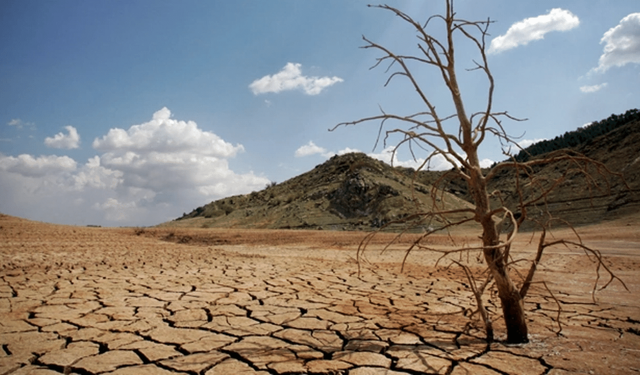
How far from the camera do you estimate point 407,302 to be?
3.96 m

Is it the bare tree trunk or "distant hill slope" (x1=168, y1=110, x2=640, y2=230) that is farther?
→ "distant hill slope" (x1=168, y1=110, x2=640, y2=230)

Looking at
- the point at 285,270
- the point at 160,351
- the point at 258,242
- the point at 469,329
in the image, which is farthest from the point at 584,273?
the point at 258,242

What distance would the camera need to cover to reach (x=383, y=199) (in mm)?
23812

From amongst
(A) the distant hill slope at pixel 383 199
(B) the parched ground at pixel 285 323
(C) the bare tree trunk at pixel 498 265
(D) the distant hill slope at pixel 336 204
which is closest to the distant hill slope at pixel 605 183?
(A) the distant hill slope at pixel 383 199

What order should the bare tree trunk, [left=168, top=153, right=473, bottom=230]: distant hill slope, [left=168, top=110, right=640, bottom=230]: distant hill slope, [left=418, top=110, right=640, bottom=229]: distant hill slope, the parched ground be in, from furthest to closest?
[left=168, top=153, right=473, bottom=230]: distant hill slope
[left=168, top=110, right=640, bottom=230]: distant hill slope
[left=418, top=110, right=640, bottom=229]: distant hill slope
the bare tree trunk
the parched ground

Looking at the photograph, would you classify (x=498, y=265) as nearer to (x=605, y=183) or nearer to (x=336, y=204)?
(x=605, y=183)

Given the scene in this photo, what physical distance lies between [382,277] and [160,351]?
3.78 meters

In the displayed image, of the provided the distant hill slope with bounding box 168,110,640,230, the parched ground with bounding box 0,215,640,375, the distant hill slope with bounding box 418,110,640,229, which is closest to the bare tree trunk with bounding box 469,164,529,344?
the parched ground with bounding box 0,215,640,375

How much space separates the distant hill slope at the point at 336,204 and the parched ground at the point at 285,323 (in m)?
15.5

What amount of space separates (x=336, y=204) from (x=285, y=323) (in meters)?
22.4

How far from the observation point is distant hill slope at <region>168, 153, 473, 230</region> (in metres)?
22.6

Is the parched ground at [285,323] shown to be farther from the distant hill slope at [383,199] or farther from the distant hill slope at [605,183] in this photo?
the distant hill slope at [383,199]

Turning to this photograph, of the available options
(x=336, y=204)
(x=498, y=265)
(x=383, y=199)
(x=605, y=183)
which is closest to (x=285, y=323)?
(x=498, y=265)

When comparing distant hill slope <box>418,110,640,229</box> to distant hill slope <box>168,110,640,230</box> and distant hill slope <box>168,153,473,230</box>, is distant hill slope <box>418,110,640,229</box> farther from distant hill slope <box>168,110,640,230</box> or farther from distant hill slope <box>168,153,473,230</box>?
distant hill slope <box>168,153,473,230</box>
